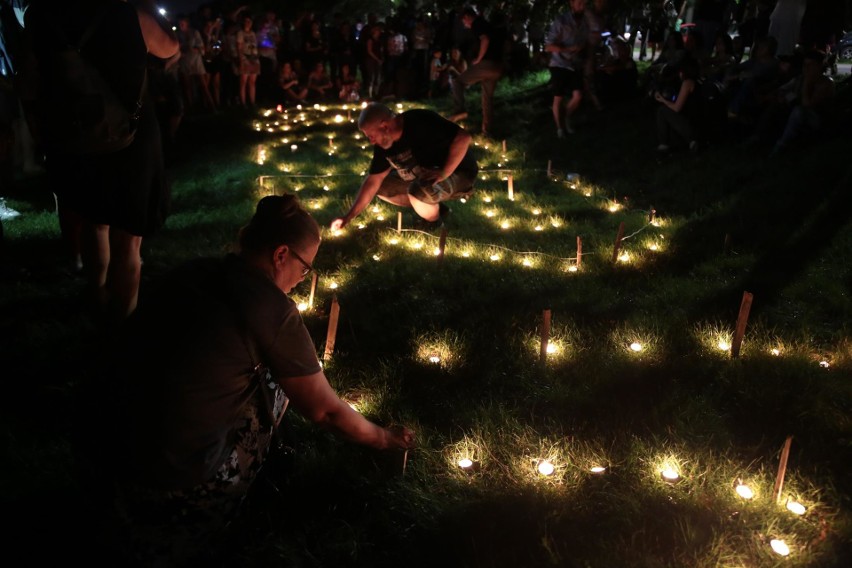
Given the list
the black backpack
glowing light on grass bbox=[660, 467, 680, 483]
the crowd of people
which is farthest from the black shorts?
glowing light on grass bbox=[660, 467, 680, 483]

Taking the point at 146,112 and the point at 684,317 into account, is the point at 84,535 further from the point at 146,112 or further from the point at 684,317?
the point at 684,317

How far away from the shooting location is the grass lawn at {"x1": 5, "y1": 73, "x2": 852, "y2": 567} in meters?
2.41

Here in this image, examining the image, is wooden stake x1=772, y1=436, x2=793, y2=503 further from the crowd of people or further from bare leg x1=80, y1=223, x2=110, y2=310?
bare leg x1=80, y1=223, x2=110, y2=310

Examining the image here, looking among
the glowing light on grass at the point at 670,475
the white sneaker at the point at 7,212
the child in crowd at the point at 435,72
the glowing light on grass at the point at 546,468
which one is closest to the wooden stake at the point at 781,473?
the glowing light on grass at the point at 670,475

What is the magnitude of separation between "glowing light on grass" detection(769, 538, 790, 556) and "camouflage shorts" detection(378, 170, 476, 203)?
3.90 meters

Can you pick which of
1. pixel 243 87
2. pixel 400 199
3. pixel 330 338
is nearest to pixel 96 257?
pixel 330 338

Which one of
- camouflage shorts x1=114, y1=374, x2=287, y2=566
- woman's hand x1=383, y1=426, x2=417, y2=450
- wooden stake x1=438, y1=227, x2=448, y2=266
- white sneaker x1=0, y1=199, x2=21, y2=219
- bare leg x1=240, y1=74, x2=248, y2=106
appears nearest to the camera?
camouflage shorts x1=114, y1=374, x2=287, y2=566

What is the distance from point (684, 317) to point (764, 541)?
191cm

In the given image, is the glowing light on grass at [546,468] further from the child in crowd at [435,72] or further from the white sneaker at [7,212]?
the child in crowd at [435,72]

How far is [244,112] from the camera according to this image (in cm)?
1352

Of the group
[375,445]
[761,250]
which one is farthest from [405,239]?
[375,445]

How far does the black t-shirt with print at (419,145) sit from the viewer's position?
16.8 ft

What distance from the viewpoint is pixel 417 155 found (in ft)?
17.1

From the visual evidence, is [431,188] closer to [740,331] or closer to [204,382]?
[740,331]
